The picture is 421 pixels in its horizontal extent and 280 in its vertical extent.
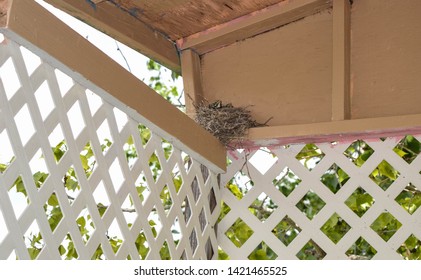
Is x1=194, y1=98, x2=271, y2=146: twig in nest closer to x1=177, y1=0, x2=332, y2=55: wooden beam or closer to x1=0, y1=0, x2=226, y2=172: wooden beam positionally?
x1=0, y1=0, x2=226, y2=172: wooden beam

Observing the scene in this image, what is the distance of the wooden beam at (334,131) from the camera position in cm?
210

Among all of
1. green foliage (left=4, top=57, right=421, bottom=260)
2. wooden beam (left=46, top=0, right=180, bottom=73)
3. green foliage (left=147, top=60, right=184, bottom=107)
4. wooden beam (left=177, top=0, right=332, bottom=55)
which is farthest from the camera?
green foliage (left=147, top=60, right=184, bottom=107)

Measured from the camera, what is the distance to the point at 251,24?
93.3 inches

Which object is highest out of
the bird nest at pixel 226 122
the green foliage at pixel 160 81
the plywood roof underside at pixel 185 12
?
the green foliage at pixel 160 81

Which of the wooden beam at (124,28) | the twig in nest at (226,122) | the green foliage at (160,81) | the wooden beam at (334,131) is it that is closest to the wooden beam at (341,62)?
the wooden beam at (334,131)

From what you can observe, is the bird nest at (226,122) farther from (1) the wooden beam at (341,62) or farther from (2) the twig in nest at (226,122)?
(1) the wooden beam at (341,62)

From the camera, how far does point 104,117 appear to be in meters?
1.84

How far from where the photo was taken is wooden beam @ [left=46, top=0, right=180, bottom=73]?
2.06 meters

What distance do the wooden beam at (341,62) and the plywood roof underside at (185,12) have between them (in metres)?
0.23

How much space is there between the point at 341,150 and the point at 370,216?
25 centimetres

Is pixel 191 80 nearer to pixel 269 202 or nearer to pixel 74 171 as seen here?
pixel 74 171

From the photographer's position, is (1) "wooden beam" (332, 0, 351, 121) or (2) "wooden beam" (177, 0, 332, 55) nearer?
(1) "wooden beam" (332, 0, 351, 121)

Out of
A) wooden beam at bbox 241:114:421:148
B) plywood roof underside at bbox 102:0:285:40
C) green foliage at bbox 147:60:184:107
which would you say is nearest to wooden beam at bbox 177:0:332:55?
plywood roof underside at bbox 102:0:285:40

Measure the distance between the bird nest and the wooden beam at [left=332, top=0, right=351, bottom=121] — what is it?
332 millimetres
